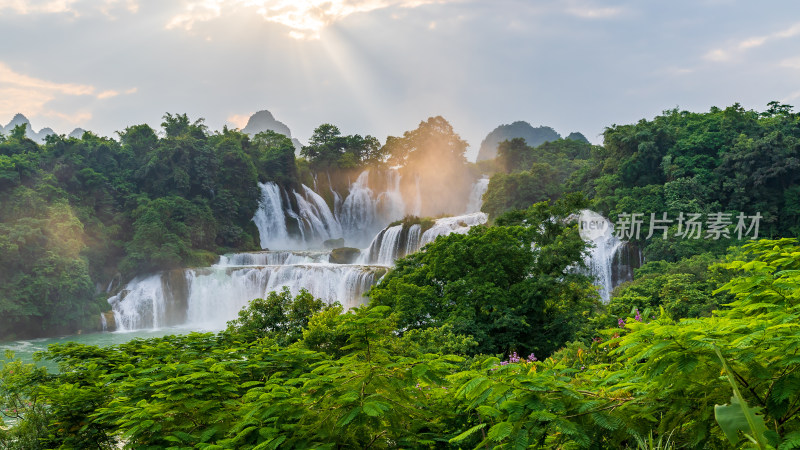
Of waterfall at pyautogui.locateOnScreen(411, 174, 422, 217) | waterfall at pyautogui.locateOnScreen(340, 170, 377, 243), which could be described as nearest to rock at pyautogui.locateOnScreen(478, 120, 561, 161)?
waterfall at pyautogui.locateOnScreen(411, 174, 422, 217)

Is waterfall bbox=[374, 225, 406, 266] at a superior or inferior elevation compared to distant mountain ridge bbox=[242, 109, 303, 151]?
inferior

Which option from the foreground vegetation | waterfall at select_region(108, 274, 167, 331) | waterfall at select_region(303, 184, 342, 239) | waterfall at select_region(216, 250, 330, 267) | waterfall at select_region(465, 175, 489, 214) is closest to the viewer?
the foreground vegetation

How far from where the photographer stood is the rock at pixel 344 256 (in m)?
20.3

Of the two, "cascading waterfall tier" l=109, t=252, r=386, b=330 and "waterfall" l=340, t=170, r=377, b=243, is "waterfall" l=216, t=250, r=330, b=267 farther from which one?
"waterfall" l=340, t=170, r=377, b=243

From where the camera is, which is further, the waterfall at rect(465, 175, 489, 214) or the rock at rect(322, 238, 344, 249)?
the waterfall at rect(465, 175, 489, 214)

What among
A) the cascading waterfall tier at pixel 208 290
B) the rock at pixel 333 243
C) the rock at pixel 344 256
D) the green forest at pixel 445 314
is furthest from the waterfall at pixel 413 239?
the rock at pixel 333 243

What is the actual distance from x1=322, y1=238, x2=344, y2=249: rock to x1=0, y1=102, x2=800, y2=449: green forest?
3.99 metres

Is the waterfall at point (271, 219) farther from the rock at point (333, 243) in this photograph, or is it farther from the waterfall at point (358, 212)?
the waterfall at point (358, 212)

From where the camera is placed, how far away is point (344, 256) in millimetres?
20500

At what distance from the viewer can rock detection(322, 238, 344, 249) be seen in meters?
28.8

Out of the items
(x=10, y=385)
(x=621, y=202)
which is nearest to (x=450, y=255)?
(x=10, y=385)

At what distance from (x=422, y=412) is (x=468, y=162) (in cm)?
3650

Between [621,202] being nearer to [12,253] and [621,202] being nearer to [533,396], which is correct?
[533,396]

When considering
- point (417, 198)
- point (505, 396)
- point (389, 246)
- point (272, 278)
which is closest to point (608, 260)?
point (389, 246)
